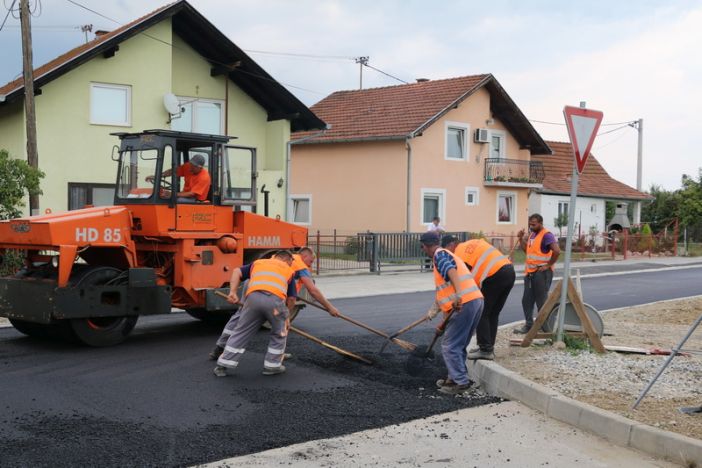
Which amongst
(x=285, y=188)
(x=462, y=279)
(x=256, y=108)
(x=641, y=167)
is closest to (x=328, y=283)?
(x=285, y=188)

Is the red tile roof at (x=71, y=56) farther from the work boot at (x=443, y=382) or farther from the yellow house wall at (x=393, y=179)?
the work boot at (x=443, y=382)

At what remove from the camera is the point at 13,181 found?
14656mm

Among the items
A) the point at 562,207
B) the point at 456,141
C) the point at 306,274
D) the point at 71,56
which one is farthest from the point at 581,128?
the point at 562,207

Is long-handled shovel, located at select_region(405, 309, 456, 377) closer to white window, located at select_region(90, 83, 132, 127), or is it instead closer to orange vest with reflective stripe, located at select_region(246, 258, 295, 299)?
orange vest with reflective stripe, located at select_region(246, 258, 295, 299)

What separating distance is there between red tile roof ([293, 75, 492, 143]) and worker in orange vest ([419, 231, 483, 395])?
2129 centimetres

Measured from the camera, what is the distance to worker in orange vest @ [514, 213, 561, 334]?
10.6 meters

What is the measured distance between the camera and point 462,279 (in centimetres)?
764

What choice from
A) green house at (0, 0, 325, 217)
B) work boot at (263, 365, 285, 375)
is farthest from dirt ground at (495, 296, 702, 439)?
green house at (0, 0, 325, 217)

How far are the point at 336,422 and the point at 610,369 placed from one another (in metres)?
3.00

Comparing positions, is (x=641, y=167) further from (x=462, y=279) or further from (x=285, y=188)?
(x=462, y=279)

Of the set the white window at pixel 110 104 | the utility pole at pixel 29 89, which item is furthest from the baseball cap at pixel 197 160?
the white window at pixel 110 104

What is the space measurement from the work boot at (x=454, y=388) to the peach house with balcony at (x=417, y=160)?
850 inches

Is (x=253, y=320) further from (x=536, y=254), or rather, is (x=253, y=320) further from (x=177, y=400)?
(x=536, y=254)

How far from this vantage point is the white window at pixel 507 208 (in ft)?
112
